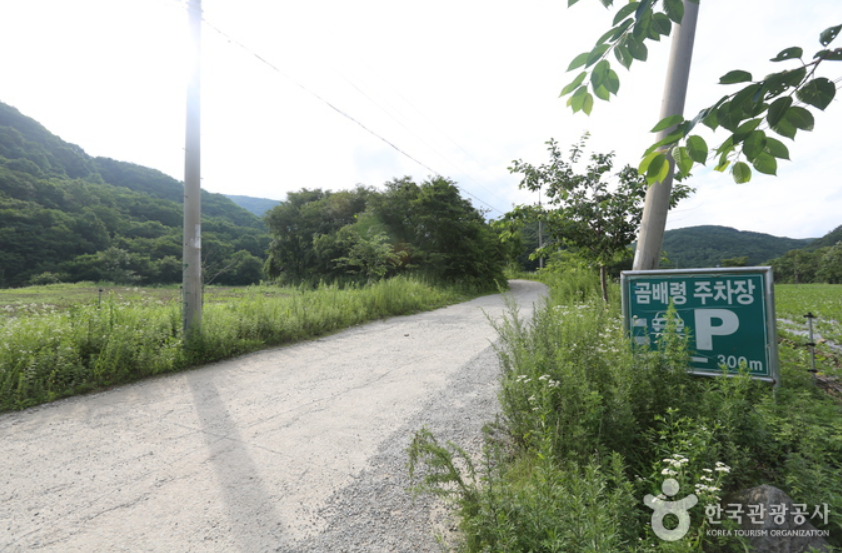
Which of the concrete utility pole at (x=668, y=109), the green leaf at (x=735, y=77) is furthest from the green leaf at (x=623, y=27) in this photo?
the concrete utility pole at (x=668, y=109)

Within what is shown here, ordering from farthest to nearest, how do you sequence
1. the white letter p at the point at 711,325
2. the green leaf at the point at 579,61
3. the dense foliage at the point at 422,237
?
the dense foliage at the point at 422,237 < the white letter p at the point at 711,325 < the green leaf at the point at 579,61

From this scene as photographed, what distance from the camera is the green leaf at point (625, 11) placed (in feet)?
3.33

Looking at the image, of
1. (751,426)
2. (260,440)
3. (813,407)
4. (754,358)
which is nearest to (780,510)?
(751,426)

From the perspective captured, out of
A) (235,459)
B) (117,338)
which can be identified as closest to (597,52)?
(235,459)

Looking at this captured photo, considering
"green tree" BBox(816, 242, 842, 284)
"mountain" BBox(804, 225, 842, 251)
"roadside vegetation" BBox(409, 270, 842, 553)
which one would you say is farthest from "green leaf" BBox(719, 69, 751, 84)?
"mountain" BBox(804, 225, 842, 251)

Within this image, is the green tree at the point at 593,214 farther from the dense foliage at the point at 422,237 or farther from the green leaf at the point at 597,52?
the dense foliage at the point at 422,237

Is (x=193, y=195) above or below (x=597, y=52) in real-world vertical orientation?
above

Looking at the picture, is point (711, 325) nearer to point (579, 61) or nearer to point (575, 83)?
point (575, 83)

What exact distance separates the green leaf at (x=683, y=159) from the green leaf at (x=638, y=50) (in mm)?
377

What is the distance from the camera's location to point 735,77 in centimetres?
89

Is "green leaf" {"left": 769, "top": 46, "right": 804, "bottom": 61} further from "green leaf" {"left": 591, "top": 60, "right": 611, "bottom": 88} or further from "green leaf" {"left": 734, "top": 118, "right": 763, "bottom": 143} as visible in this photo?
"green leaf" {"left": 591, "top": 60, "right": 611, "bottom": 88}

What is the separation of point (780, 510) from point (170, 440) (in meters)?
3.87

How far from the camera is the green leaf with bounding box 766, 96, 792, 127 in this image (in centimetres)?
91

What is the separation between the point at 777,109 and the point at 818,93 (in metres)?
0.09
